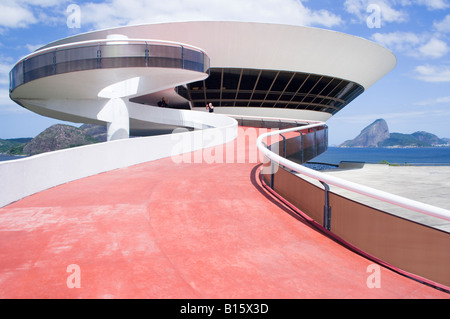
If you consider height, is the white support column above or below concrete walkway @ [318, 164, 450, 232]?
above

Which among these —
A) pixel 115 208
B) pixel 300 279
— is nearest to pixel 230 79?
pixel 115 208

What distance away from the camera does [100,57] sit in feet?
55.9

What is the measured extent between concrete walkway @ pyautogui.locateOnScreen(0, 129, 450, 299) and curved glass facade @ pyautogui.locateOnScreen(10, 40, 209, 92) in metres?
11.6

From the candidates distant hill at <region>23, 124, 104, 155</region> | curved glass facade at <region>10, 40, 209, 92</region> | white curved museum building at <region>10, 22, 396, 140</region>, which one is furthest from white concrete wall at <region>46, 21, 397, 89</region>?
distant hill at <region>23, 124, 104, 155</region>

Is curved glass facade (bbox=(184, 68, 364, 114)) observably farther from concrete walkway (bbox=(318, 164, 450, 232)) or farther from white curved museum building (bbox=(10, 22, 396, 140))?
concrete walkway (bbox=(318, 164, 450, 232))

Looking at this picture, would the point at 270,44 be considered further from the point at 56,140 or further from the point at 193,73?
the point at 56,140

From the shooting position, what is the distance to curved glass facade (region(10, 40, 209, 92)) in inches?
671

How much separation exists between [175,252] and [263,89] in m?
29.9

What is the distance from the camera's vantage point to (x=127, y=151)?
12.1 metres

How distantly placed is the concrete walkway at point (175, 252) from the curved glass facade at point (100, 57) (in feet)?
38.2
